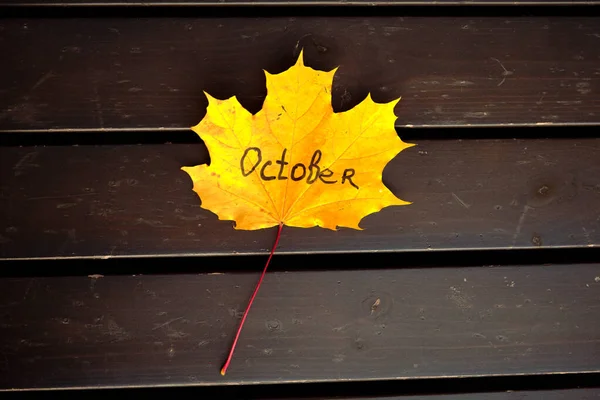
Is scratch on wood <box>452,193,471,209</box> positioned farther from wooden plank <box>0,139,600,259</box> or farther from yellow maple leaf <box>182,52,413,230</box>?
yellow maple leaf <box>182,52,413,230</box>

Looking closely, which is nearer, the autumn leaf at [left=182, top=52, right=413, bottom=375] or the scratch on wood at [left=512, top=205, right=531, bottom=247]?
the autumn leaf at [left=182, top=52, right=413, bottom=375]

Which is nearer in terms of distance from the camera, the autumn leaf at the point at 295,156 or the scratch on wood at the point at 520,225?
the autumn leaf at the point at 295,156

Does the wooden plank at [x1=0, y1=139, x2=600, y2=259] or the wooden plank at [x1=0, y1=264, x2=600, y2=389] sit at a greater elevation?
the wooden plank at [x1=0, y1=139, x2=600, y2=259]

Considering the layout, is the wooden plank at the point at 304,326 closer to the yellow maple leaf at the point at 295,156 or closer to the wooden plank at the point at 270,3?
the yellow maple leaf at the point at 295,156

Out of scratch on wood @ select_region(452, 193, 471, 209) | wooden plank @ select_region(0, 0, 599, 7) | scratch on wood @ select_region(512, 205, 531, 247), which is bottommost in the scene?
scratch on wood @ select_region(512, 205, 531, 247)

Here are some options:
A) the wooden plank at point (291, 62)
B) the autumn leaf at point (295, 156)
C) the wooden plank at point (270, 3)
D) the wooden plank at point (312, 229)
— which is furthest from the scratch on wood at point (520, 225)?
the wooden plank at point (270, 3)

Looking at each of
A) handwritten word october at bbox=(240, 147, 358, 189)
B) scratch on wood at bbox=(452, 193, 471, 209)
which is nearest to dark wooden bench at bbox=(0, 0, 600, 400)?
scratch on wood at bbox=(452, 193, 471, 209)
